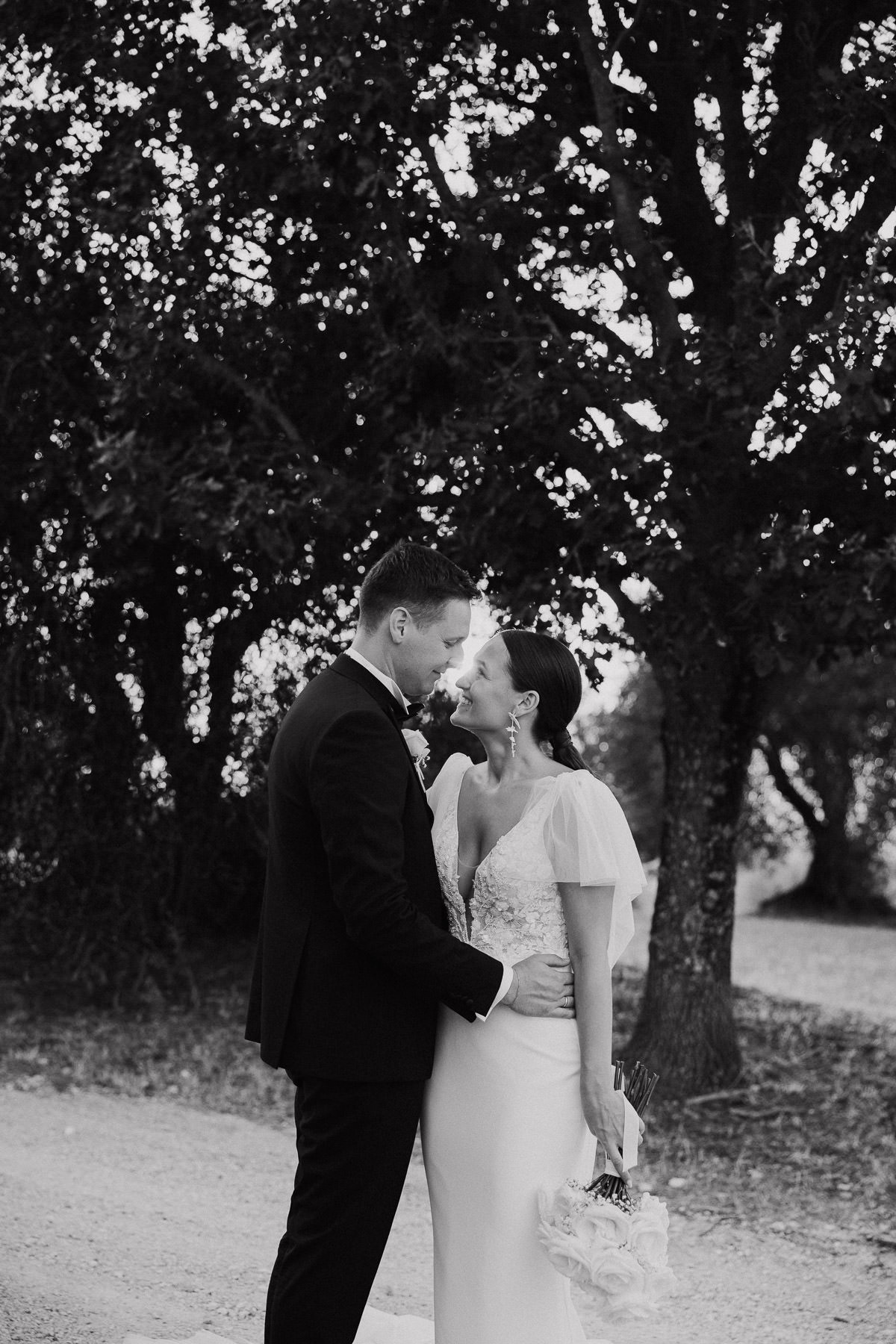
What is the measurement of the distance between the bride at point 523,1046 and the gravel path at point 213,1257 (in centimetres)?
125

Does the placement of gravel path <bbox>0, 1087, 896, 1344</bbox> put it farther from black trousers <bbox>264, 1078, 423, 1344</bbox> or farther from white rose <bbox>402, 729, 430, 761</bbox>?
white rose <bbox>402, 729, 430, 761</bbox>

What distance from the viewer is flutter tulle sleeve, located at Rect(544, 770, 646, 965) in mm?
3186

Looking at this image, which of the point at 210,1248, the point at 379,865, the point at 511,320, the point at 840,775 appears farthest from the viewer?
the point at 840,775

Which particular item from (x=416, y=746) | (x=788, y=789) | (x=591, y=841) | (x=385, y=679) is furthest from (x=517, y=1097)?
(x=788, y=789)

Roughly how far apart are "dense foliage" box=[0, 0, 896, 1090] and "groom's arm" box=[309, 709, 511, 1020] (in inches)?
129

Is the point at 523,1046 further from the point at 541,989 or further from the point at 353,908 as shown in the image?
the point at 353,908

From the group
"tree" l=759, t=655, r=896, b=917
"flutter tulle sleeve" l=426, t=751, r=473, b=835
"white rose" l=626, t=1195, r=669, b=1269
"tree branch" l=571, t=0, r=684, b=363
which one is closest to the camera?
"white rose" l=626, t=1195, r=669, b=1269

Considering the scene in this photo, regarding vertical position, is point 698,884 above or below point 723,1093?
above

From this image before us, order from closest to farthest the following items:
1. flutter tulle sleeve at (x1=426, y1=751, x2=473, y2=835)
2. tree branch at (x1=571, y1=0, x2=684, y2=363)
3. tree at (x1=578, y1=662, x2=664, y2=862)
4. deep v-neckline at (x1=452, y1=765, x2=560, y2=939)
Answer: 1. deep v-neckline at (x1=452, y1=765, x2=560, y2=939)
2. flutter tulle sleeve at (x1=426, y1=751, x2=473, y2=835)
3. tree branch at (x1=571, y1=0, x2=684, y2=363)
4. tree at (x1=578, y1=662, x2=664, y2=862)

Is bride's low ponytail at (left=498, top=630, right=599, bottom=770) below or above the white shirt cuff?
above

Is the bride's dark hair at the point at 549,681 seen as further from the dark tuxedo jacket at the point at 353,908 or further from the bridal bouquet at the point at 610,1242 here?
the bridal bouquet at the point at 610,1242

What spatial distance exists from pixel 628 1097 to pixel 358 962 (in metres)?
0.78

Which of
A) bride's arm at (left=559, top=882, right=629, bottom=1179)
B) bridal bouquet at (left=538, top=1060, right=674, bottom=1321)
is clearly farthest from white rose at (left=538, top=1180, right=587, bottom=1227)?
bride's arm at (left=559, top=882, right=629, bottom=1179)

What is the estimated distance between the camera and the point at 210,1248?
16.7ft
